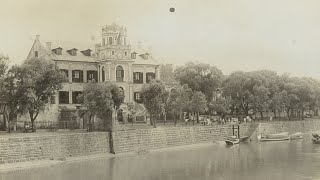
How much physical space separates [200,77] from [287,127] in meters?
10.3

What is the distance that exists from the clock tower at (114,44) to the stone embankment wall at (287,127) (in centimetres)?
1310

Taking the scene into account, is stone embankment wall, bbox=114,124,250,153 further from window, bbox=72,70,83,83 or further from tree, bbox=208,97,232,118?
window, bbox=72,70,83,83

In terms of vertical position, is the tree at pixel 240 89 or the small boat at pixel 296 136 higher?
the tree at pixel 240 89

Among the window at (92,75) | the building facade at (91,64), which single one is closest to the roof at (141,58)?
the building facade at (91,64)

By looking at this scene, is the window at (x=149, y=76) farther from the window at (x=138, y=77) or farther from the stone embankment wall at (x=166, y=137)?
the stone embankment wall at (x=166, y=137)

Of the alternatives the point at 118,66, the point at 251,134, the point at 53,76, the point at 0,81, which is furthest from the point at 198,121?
the point at 0,81

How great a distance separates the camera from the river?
25.7 m

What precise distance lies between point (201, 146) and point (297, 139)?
11.4m

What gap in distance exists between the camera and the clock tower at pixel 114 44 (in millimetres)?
41634

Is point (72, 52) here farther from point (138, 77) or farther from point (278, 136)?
point (278, 136)

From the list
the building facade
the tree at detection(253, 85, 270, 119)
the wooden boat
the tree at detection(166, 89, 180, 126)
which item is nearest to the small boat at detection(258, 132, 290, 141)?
the wooden boat

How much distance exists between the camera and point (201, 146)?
133 feet

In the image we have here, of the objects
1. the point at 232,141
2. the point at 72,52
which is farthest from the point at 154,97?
the point at 72,52

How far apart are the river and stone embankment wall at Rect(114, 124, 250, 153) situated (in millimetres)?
1112
